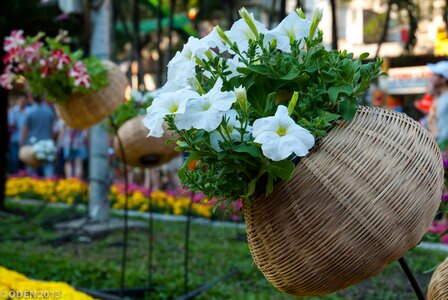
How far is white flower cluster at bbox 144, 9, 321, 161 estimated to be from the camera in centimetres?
175

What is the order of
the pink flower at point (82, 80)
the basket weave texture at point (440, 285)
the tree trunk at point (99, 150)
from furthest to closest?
the tree trunk at point (99, 150) < the pink flower at point (82, 80) < the basket weave texture at point (440, 285)

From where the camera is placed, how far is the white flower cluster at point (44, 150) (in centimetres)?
1326

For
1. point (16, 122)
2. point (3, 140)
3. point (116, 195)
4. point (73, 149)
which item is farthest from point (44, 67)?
point (16, 122)

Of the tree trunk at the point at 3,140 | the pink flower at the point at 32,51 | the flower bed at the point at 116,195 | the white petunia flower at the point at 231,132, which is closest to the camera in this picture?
the white petunia flower at the point at 231,132

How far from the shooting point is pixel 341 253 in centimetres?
185

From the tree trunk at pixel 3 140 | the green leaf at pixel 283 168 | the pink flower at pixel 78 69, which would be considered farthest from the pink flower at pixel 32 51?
the tree trunk at pixel 3 140

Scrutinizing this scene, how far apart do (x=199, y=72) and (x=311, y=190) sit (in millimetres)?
430

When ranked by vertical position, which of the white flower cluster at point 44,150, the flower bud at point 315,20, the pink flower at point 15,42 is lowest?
the white flower cluster at point 44,150

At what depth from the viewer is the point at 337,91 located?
1.92m

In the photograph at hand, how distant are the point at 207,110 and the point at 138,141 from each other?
3.74 m

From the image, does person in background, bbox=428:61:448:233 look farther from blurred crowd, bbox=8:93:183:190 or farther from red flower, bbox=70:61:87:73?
blurred crowd, bbox=8:93:183:190

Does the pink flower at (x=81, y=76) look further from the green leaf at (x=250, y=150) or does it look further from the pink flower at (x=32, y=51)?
the green leaf at (x=250, y=150)

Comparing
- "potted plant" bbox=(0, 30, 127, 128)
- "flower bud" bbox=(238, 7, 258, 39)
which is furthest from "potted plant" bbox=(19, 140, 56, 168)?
"flower bud" bbox=(238, 7, 258, 39)

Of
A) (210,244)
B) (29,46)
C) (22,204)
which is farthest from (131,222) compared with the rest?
(29,46)
